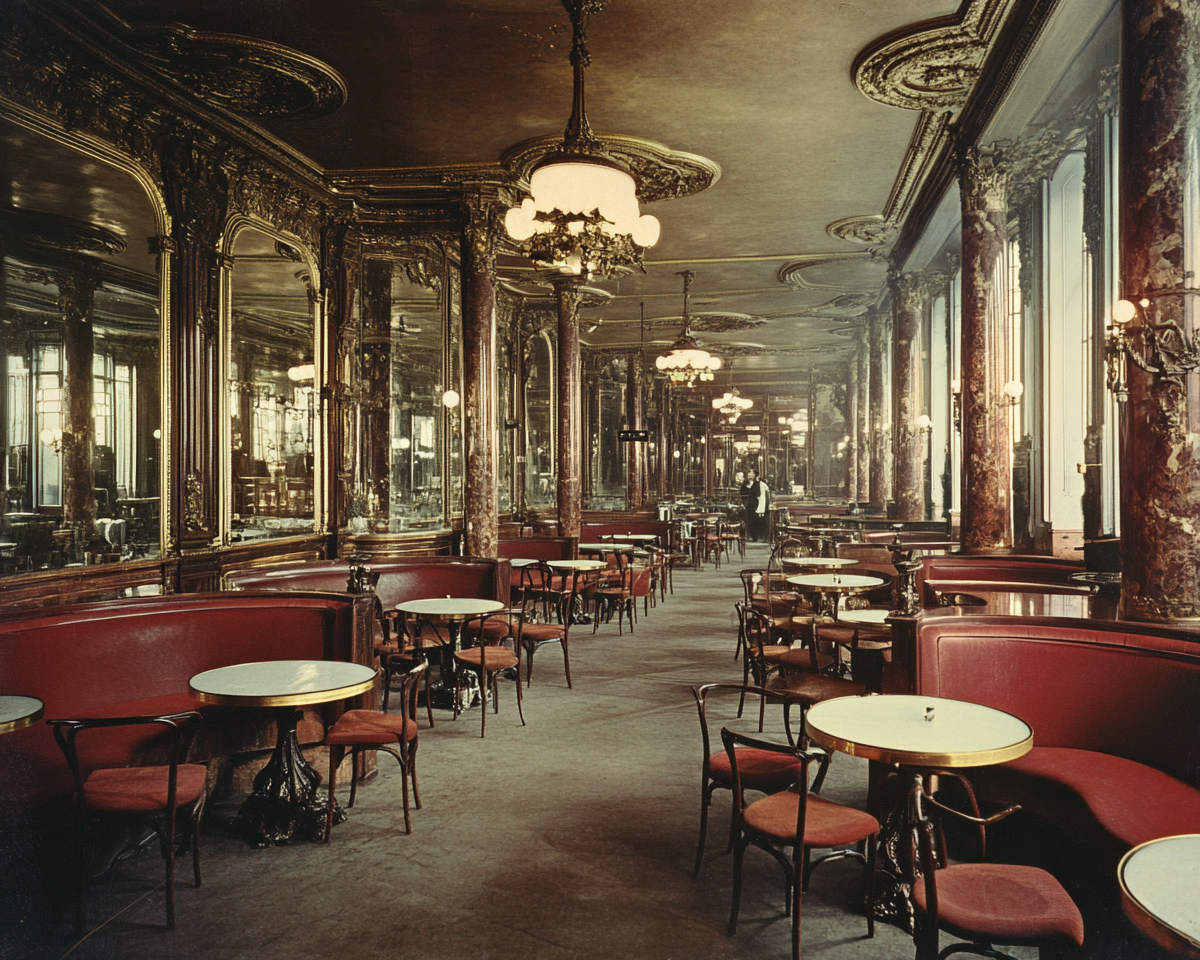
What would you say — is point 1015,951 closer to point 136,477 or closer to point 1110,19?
point 1110,19

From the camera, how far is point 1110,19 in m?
5.43

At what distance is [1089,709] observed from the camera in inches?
146

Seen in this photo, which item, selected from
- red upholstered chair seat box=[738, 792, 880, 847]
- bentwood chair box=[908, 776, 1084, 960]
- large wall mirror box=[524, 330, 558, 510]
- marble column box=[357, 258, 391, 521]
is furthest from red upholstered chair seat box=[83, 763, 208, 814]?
large wall mirror box=[524, 330, 558, 510]

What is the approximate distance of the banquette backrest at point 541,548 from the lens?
1038cm

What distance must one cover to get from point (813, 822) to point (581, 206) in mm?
3314

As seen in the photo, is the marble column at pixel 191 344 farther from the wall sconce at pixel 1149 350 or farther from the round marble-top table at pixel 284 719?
the wall sconce at pixel 1149 350

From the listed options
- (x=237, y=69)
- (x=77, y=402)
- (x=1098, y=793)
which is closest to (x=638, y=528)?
(x=77, y=402)

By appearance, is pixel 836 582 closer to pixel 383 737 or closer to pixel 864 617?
pixel 864 617

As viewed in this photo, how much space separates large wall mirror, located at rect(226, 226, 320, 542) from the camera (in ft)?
24.8

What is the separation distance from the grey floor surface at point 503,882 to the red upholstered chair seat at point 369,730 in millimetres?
435

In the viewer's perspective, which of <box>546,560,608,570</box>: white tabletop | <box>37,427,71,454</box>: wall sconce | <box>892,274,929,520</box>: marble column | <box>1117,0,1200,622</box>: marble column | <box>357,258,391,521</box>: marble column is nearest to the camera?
<box>1117,0,1200,622</box>: marble column

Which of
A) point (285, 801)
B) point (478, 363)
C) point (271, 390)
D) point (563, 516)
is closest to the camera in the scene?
point (285, 801)

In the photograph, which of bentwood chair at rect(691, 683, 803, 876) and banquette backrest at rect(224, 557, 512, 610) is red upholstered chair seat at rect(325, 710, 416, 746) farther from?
banquette backrest at rect(224, 557, 512, 610)

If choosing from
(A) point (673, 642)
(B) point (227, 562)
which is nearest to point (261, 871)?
(B) point (227, 562)
